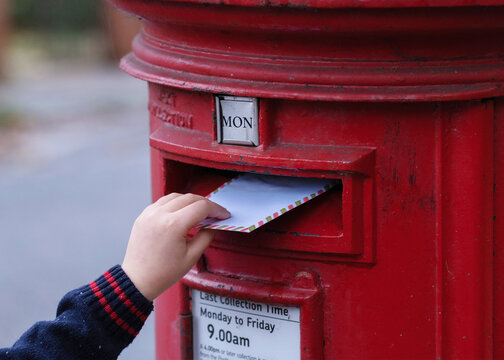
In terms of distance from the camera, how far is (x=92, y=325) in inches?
63.8

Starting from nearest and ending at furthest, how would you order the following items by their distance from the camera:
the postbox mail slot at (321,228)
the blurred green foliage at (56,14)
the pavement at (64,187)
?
1. the postbox mail slot at (321,228)
2. the pavement at (64,187)
3. the blurred green foliage at (56,14)

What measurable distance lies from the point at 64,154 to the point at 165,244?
14.4 ft

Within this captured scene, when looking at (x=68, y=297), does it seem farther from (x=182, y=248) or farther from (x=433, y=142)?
(x=433, y=142)

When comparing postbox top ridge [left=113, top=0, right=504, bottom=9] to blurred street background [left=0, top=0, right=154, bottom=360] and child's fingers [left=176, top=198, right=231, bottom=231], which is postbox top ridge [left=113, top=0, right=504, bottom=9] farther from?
blurred street background [left=0, top=0, right=154, bottom=360]

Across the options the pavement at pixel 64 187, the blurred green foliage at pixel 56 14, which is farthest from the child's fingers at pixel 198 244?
the blurred green foliage at pixel 56 14

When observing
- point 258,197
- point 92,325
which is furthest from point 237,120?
point 92,325

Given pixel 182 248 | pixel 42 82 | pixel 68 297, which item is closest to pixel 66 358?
pixel 68 297

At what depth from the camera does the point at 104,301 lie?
1633mm

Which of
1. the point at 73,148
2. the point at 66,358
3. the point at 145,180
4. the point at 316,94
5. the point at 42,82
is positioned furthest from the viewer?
the point at 42,82

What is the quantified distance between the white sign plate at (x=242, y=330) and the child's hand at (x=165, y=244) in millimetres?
164

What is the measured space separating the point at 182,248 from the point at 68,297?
25cm

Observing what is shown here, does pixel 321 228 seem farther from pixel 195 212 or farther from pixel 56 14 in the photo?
pixel 56 14

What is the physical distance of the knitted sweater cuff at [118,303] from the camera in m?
1.63

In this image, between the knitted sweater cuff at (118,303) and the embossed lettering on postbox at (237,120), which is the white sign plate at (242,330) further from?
the embossed lettering on postbox at (237,120)
